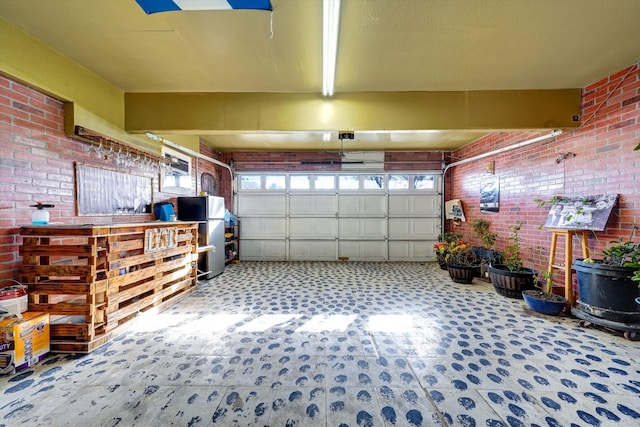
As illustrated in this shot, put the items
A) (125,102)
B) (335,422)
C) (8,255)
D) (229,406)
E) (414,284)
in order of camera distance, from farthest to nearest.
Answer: (414,284) → (125,102) → (8,255) → (229,406) → (335,422)

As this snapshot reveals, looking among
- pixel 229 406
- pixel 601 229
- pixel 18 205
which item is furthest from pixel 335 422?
pixel 601 229

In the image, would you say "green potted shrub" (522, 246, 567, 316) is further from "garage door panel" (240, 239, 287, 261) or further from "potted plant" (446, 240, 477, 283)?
"garage door panel" (240, 239, 287, 261)

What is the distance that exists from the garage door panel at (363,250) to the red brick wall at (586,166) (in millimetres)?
2520

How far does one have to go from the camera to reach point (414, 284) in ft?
13.4

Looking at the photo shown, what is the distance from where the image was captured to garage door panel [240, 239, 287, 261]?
6.14 m

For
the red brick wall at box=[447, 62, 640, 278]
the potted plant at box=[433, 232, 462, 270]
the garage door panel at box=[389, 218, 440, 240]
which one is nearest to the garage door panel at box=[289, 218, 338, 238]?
the garage door panel at box=[389, 218, 440, 240]

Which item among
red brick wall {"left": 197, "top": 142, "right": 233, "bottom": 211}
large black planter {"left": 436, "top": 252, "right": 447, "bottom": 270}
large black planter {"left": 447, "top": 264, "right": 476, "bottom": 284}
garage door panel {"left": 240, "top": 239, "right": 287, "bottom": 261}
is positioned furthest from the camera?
garage door panel {"left": 240, "top": 239, "right": 287, "bottom": 261}

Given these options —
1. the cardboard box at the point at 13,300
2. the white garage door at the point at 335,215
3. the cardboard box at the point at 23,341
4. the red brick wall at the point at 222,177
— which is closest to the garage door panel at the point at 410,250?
the white garage door at the point at 335,215

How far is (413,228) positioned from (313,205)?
2745 mm

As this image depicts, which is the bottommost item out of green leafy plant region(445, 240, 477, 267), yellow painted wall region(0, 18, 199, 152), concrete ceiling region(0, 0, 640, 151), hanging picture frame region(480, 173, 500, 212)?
green leafy plant region(445, 240, 477, 267)

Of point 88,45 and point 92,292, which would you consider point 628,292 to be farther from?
point 88,45

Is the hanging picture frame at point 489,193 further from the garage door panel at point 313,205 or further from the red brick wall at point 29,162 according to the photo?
the red brick wall at point 29,162

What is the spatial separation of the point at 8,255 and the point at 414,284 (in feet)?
16.4

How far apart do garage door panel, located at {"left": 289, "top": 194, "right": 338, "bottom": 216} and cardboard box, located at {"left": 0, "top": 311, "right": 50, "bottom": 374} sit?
181 inches
